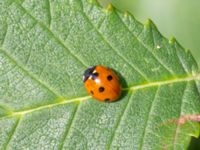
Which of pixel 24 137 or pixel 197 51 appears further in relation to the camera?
A: pixel 197 51

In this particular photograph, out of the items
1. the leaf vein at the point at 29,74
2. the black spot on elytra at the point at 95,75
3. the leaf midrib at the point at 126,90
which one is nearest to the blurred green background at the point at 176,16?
the leaf midrib at the point at 126,90

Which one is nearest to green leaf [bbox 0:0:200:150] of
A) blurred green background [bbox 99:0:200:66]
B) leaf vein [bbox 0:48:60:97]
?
leaf vein [bbox 0:48:60:97]

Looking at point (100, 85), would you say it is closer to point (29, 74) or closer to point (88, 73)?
point (88, 73)

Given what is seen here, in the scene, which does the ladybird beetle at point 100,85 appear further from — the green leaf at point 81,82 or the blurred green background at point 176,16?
the blurred green background at point 176,16

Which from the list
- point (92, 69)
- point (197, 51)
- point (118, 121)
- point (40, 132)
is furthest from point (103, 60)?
point (197, 51)

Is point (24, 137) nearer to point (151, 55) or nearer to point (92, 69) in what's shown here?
point (92, 69)

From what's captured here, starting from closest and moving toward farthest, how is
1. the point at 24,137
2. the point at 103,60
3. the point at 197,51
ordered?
the point at 24,137 < the point at 103,60 < the point at 197,51

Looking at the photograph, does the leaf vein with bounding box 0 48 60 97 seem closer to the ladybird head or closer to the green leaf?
the green leaf

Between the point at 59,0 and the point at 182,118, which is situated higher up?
the point at 59,0
